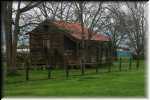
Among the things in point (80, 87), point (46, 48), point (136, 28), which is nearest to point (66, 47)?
point (46, 48)

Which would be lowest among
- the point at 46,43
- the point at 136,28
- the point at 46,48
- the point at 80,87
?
the point at 80,87

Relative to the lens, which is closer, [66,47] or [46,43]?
[46,43]

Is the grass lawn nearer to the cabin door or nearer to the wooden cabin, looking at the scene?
the wooden cabin

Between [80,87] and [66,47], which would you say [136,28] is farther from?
[66,47]

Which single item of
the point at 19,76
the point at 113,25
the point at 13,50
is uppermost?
the point at 113,25

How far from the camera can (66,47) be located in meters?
18.2

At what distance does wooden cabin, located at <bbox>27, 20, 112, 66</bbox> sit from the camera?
15.2 meters

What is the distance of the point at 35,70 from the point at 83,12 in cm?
312

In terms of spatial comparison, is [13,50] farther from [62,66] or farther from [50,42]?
[50,42]

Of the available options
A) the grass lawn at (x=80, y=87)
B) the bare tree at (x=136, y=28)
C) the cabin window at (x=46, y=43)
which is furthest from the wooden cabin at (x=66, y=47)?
the grass lawn at (x=80, y=87)

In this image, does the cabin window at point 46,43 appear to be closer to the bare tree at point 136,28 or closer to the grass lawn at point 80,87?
the grass lawn at point 80,87

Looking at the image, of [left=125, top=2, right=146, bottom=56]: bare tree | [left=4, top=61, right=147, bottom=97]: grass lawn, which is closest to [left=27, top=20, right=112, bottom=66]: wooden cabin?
[left=125, top=2, right=146, bottom=56]: bare tree

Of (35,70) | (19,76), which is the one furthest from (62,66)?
(19,76)

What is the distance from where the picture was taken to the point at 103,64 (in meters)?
15.7
